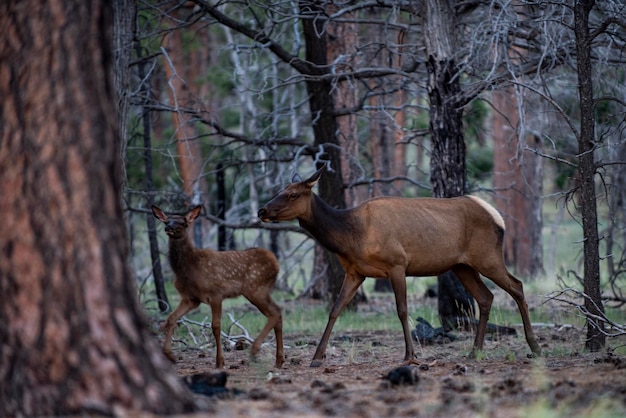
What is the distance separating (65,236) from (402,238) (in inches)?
235

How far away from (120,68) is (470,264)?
16.0 feet

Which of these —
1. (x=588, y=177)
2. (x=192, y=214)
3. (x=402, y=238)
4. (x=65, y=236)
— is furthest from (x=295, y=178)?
(x=65, y=236)

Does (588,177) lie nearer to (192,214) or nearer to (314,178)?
(314,178)

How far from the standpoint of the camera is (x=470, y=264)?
11.2 meters

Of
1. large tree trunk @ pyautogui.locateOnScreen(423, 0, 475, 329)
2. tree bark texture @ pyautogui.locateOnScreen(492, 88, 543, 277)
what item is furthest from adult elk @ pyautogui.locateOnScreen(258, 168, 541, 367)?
tree bark texture @ pyautogui.locateOnScreen(492, 88, 543, 277)

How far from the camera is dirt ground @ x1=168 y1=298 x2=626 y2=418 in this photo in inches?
227

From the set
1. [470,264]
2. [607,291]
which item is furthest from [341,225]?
[607,291]

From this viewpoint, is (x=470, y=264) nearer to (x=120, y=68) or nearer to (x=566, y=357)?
(x=566, y=357)

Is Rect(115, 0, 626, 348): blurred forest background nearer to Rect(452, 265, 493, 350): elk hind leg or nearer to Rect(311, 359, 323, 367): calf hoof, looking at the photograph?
Rect(452, 265, 493, 350): elk hind leg

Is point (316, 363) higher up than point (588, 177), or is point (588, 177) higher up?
point (588, 177)

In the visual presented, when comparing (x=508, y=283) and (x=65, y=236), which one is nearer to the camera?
(x=65, y=236)

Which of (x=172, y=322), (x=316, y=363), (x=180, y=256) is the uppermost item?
(x=180, y=256)

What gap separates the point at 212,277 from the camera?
1063 cm

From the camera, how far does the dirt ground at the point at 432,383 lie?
18.9 ft
